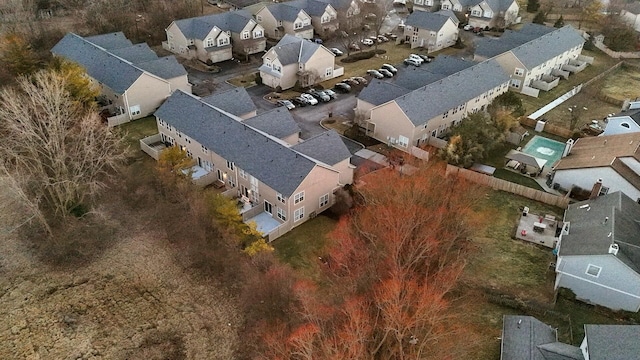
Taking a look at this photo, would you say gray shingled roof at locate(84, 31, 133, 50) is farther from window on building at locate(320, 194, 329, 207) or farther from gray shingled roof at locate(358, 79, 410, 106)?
window on building at locate(320, 194, 329, 207)

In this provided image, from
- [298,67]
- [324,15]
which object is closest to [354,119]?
[298,67]

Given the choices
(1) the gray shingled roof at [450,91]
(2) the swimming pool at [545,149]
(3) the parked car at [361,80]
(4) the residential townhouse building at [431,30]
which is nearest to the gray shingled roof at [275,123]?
(1) the gray shingled roof at [450,91]

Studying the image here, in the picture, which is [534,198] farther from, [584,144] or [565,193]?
[584,144]

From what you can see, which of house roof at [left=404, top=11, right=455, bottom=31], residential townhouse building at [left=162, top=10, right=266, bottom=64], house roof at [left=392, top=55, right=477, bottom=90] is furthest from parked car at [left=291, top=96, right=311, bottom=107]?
house roof at [left=404, top=11, right=455, bottom=31]

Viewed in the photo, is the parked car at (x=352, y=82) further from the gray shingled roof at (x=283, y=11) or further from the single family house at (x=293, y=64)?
the gray shingled roof at (x=283, y=11)

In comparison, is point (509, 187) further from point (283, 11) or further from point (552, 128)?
point (283, 11)

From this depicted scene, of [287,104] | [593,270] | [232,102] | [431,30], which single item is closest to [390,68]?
[431,30]
